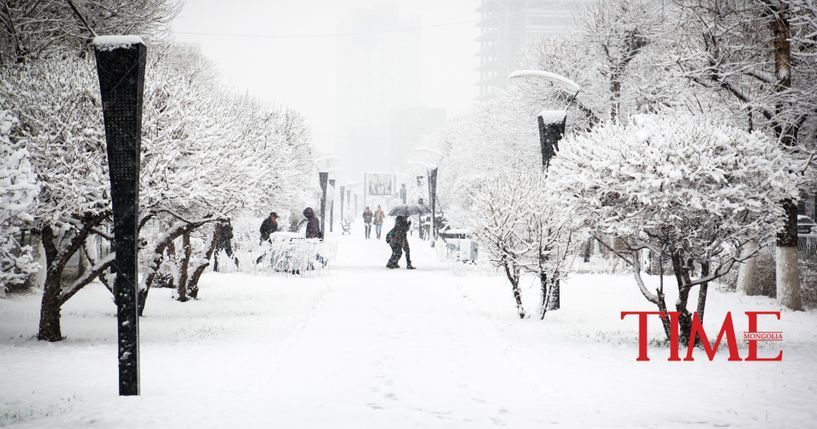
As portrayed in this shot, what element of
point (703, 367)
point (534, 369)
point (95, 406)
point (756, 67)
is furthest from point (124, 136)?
point (756, 67)

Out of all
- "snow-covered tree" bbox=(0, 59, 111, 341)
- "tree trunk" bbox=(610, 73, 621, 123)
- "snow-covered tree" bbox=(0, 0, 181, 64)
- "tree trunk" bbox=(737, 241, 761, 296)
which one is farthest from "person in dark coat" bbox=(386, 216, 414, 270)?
"snow-covered tree" bbox=(0, 59, 111, 341)

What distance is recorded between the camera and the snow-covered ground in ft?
20.7

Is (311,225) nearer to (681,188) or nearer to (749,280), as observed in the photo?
(749,280)

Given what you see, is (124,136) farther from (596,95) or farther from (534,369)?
(596,95)

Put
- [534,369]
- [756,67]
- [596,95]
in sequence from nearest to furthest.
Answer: [534,369] → [756,67] → [596,95]

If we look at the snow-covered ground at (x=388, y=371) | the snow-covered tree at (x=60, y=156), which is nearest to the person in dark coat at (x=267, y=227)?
the snow-covered ground at (x=388, y=371)

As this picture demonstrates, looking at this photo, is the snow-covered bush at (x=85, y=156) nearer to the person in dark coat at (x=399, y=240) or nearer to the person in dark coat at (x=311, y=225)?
the person in dark coat at (x=311, y=225)

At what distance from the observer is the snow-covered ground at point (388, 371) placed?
632 centimetres

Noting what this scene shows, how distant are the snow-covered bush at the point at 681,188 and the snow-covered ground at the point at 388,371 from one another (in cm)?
160

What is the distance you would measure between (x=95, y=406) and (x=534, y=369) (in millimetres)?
4772

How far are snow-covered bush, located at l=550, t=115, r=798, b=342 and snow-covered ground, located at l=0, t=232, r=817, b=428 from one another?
Answer: 1.60m

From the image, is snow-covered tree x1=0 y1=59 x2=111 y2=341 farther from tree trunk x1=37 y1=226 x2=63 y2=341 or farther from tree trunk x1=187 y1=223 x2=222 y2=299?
tree trunk x1=187 y1=223 x2=222 y2=299

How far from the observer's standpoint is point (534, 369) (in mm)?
8297

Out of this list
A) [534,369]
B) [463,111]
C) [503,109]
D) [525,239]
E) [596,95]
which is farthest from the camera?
[463,111]
